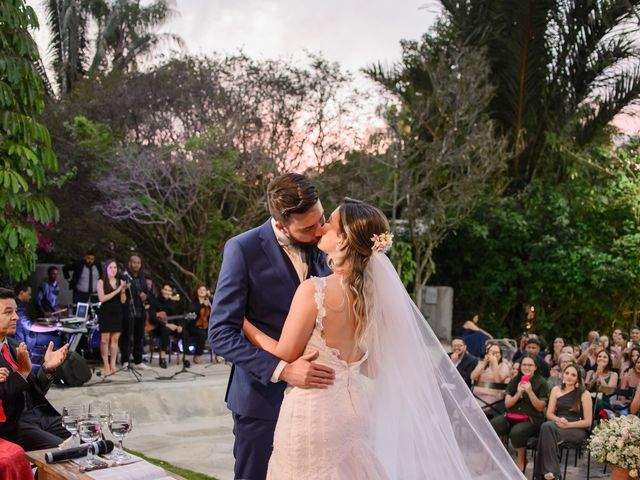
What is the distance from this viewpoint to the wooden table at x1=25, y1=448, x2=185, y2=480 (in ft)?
11.6

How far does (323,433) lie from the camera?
3117mm

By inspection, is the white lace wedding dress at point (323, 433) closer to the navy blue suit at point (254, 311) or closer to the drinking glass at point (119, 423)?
the navy blue suit at point (254, 311)

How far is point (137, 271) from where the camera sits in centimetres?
1190

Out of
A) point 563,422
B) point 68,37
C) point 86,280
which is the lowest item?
point 563,422

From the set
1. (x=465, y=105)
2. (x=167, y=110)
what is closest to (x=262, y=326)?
(x=167, y=110)

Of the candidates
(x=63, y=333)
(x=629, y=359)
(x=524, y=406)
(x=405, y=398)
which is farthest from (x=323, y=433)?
(x=63, y=333)

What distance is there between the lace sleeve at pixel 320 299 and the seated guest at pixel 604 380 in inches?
243

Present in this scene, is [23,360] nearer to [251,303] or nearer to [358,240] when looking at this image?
[251,303]

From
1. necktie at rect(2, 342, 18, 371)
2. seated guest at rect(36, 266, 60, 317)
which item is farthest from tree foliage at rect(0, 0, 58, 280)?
seated guest at rect(36, 266, 60, 317)

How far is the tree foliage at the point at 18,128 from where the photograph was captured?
715cm

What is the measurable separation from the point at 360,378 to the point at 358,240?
61 cm

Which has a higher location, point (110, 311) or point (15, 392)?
point (110, 311)

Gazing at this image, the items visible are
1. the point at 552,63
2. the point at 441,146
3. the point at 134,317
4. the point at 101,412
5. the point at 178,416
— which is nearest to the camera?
the point at 101,412

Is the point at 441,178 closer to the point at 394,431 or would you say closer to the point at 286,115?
the point at 286,115
